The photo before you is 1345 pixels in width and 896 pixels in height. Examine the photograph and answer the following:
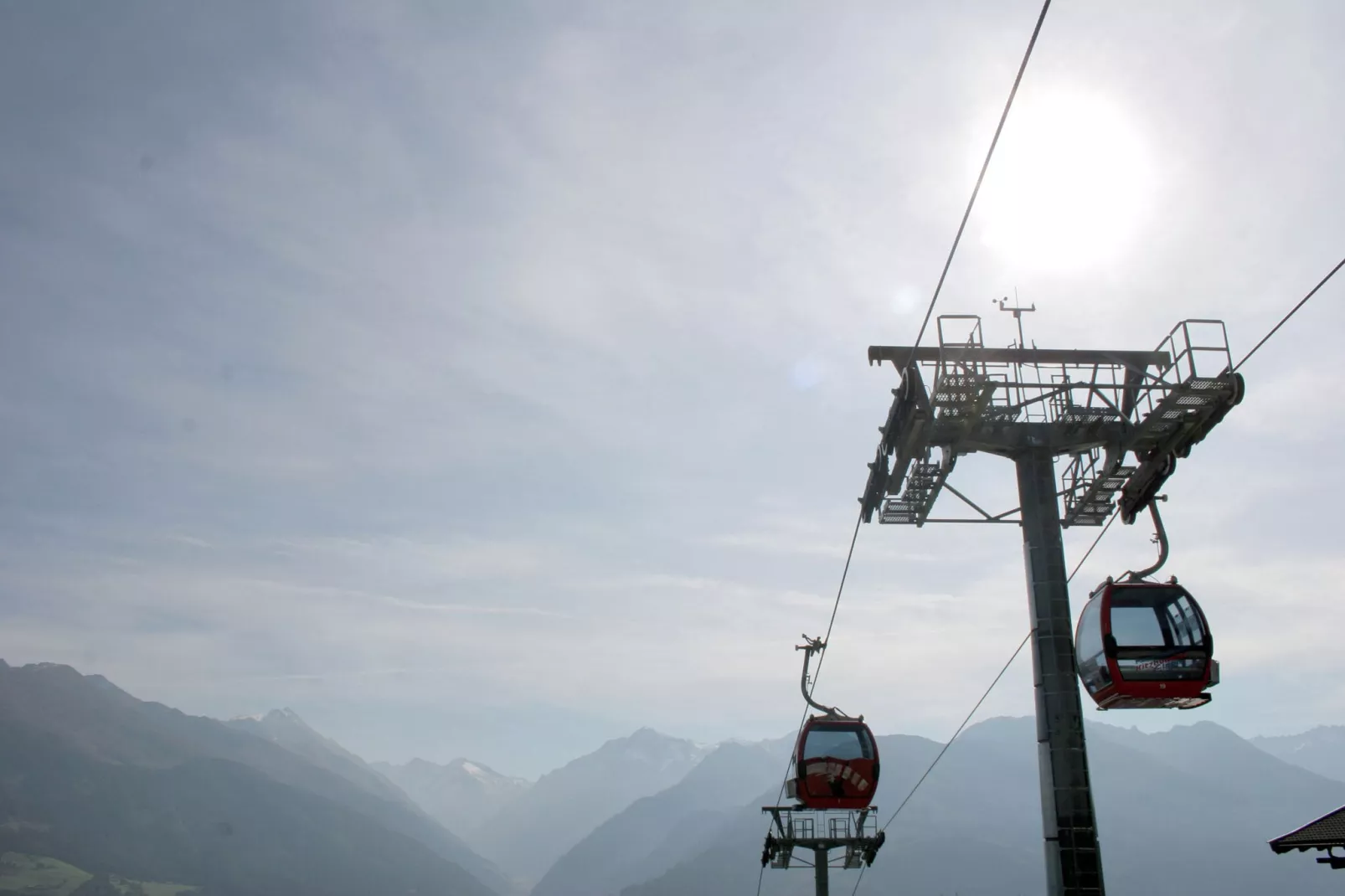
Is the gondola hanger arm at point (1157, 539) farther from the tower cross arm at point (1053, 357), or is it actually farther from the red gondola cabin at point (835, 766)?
the red gondola cabin at point (835, 766)

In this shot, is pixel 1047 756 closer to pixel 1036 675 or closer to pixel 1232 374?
pixel 1036 675

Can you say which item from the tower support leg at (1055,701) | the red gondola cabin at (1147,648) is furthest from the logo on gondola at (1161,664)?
the tower support leg at (1055,701)

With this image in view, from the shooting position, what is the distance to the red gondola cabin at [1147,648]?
20.2m

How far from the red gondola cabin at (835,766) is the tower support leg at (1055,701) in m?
15.1

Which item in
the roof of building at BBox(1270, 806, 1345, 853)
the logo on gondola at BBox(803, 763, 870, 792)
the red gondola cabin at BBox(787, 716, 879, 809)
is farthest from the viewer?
the logo on gondola at BBox(803, 763, 870, 792)

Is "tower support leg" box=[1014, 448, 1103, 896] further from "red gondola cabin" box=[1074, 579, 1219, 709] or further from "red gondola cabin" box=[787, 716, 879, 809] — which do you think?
"red gondola cabin" box=[787, 716, 879, 809]

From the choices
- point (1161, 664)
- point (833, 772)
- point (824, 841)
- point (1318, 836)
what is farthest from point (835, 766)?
point (1318, 836)

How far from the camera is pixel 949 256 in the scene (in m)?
14.1

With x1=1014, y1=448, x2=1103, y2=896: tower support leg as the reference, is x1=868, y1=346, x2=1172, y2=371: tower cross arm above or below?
above

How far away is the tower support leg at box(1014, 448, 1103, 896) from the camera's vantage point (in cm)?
1802

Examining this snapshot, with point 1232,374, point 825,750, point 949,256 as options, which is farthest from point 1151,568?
point 825,750

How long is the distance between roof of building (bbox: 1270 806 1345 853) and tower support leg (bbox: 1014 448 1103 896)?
440 centimetres

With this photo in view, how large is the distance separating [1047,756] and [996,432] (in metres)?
6.54

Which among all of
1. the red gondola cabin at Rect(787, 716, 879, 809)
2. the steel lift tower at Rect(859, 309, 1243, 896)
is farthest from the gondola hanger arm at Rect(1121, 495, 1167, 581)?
the red gondola cabin at Rect(787, 716, 879, 809)
